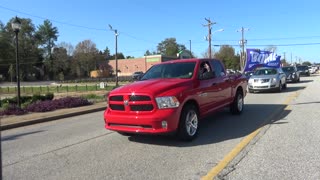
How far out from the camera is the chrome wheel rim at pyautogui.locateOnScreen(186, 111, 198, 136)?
831cm

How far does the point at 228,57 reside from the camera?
375 feet

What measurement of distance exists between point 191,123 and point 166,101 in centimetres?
96

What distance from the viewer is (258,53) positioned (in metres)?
34.7

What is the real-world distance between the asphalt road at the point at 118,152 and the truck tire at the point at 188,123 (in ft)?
0.54

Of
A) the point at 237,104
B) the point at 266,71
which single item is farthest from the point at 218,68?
the point at 266,71

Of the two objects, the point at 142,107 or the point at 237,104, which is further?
the point at 237,104

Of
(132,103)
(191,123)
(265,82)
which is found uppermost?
(265,82)

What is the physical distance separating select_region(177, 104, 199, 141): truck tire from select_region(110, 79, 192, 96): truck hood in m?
0.52

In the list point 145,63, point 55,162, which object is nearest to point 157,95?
point 55,162

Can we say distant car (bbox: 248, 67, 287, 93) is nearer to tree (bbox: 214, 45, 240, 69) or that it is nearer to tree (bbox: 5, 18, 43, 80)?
tree (bbox: 214, 45, 240, 69)

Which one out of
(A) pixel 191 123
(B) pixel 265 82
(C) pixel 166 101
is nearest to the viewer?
(C) pixel 166 101

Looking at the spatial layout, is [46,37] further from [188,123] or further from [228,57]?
[188,123]

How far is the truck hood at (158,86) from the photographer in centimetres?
791

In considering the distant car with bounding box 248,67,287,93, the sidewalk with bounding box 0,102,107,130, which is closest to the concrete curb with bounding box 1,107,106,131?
the sidewalk with bounding box 0,102,107,130
